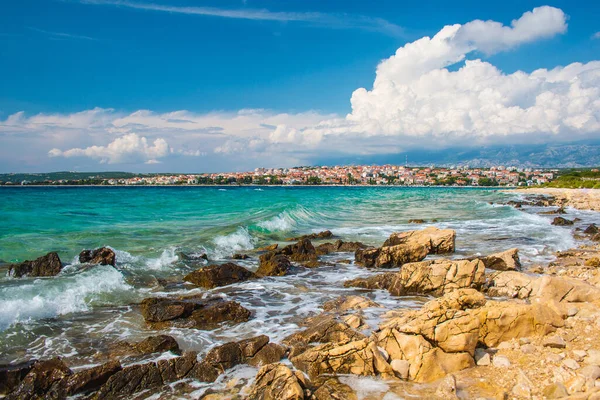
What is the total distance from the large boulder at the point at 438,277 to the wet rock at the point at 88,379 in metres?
8.15

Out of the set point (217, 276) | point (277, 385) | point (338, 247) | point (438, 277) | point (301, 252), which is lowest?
point (338, 247)

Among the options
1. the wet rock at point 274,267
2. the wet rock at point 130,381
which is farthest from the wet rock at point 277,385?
the wet rock at point 274,267

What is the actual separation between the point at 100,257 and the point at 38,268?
85.3 inches

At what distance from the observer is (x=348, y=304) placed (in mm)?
10711

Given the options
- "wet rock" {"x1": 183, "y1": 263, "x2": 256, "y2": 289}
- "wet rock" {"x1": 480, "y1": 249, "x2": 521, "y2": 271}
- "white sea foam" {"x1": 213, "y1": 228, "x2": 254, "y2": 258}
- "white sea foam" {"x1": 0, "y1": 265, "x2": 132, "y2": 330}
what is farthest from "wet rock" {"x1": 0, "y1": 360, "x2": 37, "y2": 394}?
"wet rock" {"x1": 480, "y1": 249, "x2": 521, "y2": 271}

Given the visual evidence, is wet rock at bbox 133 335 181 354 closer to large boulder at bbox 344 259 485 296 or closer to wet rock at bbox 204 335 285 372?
wet rock at bbox 204 335 285 372

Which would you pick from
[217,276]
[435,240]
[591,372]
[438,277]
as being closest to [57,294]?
[217,276]

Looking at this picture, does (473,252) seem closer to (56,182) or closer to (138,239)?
(138,239)

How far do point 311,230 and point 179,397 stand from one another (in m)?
24.3

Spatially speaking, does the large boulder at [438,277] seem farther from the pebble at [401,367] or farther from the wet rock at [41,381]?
the wet rock at [41,381]

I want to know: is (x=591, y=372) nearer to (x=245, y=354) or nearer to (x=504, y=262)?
(x=245, y=354)

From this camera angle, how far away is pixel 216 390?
6617 mm

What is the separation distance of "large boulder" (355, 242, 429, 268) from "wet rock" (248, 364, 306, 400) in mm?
10664

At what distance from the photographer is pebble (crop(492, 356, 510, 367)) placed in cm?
667
